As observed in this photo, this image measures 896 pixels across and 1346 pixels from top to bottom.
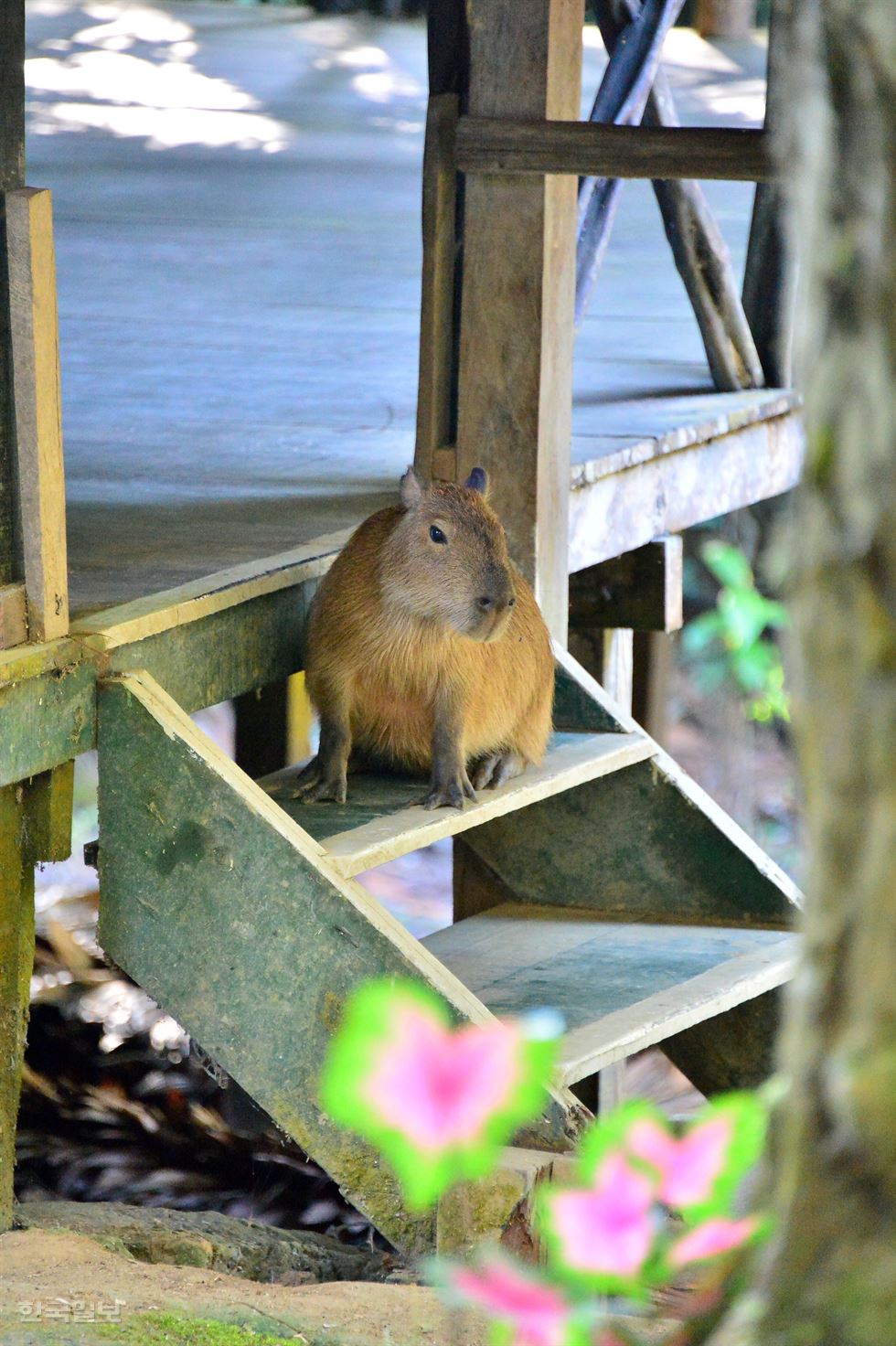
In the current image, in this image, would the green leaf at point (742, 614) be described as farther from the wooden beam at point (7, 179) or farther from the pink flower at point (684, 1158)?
the pink flower at point (684, 1158)

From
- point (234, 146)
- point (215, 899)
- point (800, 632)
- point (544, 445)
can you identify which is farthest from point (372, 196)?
point (800, 632)

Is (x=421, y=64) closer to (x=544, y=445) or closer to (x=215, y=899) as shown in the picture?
(x=544, y=445)

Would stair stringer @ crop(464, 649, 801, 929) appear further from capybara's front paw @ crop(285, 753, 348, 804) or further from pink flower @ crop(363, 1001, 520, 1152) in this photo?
pink flower @ crop(363, 1001, 520, 1152)

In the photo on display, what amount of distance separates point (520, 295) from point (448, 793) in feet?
4.03

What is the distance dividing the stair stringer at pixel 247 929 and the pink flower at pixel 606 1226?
2.24 metres

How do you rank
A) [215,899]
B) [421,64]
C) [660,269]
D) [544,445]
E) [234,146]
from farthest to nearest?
[421,64] → [234,146] → [660,269] → [544,445] → [215,899]

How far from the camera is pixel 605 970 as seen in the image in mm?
3848

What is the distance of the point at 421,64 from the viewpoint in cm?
1372

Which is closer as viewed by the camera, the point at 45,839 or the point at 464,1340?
the point at 464,1340

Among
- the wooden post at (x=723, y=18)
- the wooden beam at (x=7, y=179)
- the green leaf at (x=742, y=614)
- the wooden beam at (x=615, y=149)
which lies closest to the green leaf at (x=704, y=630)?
the green leaf at (x=742, y=614)

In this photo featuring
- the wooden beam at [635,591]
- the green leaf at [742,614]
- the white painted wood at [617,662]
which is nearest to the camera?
the wooden beam at [635,591]

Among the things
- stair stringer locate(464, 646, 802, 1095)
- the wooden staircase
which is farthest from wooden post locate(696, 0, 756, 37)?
the wooden staircase

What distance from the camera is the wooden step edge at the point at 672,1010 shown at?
131 inches

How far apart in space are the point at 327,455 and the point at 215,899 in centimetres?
227
